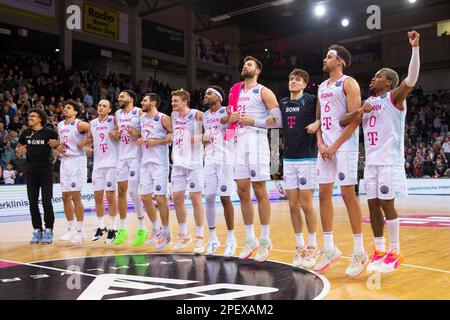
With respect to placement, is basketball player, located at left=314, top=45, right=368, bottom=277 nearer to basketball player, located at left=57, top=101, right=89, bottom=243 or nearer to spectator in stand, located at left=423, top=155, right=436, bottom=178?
basketball player, located at left=57, top=101, right=89, bottom=243

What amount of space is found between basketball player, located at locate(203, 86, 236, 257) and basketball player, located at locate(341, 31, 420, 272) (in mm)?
1846

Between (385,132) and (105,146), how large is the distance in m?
4.60

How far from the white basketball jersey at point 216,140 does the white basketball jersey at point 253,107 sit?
1.45 feet

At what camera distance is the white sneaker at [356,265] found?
200 inches

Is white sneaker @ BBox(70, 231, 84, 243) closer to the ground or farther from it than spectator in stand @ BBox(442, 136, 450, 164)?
closer to the ground

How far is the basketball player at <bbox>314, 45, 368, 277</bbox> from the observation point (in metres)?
5.22

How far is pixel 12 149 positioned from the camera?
13.9 m

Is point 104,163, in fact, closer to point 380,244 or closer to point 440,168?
point 380,244

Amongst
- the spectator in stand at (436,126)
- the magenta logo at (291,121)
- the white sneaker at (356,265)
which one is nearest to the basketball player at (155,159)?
the magenta logo at (291,121)

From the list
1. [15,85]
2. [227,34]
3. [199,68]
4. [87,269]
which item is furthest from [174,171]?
[227,34]

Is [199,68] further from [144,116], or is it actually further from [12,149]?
[144,116]

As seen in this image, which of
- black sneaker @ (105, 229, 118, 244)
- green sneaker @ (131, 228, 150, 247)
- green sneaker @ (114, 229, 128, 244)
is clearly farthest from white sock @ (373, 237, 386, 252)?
black sneaker @ (105, 229, 118, 244)

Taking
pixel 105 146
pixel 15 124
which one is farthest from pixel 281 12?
pixel 105 146

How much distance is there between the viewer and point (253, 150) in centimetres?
608
